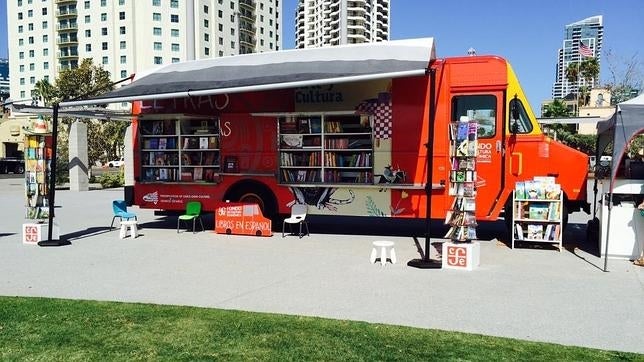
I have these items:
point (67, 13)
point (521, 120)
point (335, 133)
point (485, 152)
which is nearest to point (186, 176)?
point (335, 133)

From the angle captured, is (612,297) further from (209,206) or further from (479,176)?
(209,206)

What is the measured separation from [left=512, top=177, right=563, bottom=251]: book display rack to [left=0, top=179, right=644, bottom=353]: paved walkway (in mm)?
364

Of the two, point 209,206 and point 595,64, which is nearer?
point 209,206

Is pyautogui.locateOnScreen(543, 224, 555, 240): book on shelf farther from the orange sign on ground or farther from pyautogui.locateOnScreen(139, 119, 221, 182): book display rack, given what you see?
pyautogui.locateOnScreen(139, 119, 221, 182): book display rack

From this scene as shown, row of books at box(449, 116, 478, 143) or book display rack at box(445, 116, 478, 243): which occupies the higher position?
row of books at box(449, 116, 478, 143)

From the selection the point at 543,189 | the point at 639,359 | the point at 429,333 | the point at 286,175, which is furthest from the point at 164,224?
the point at 639,359

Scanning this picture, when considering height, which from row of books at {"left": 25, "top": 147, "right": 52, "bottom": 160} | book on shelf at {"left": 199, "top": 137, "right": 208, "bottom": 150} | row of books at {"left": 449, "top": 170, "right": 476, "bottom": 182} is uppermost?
book on shelf at {"left": 199, "top": 137, "right": 208, "bottom": 150}

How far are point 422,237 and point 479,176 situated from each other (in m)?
1.84

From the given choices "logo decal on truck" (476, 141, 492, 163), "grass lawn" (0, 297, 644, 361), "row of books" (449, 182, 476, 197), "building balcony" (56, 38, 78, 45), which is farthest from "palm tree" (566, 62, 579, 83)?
"building balcony" (56, 38, 78, 45)

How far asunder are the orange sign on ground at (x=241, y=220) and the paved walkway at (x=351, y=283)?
0.37 meters

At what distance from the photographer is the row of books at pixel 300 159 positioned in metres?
11.2

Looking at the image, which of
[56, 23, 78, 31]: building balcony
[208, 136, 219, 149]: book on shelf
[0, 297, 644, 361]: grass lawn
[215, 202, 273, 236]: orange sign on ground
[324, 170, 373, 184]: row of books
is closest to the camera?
[0, 297, 644, 361]: grass lawn

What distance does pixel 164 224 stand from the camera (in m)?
13.0

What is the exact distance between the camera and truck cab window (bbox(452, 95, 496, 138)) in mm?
Answer: 9836
